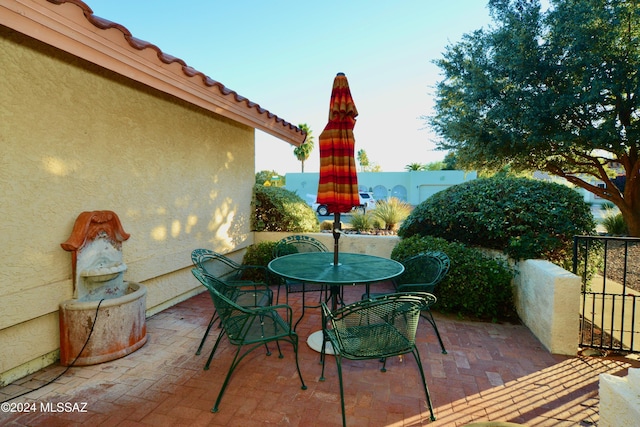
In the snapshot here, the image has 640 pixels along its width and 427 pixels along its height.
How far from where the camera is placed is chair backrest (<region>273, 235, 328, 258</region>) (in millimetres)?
4715

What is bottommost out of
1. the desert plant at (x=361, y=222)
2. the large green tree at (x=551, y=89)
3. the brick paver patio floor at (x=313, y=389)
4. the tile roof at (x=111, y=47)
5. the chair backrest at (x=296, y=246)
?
the brick paver patio floor at (x=313, y=389)

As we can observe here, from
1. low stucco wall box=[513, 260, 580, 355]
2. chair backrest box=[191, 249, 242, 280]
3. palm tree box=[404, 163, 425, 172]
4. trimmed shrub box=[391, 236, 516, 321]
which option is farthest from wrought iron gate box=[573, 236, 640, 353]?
palm tree box=[404, 163, 425, 172]

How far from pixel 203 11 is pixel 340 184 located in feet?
18.6

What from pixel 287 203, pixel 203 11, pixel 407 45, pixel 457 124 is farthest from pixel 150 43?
pixel 457 124

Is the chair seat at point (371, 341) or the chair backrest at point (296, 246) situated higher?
the chair backrest at point (296, 246)

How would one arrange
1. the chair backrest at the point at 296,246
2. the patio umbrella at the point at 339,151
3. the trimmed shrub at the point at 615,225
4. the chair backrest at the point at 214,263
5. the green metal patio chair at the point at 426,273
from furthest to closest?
the trimmed shrub at the point at 615,225
the chair backrest at the point at 296,246
the chair backrest at the point at 214,263
the green metal patio chair at the point at 426,273
the patio umbrella at the point at 339,151

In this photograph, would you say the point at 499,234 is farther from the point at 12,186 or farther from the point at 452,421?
the point at 12,186

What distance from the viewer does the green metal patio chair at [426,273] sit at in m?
3.33

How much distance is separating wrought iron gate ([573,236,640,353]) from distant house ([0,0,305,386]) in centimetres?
447

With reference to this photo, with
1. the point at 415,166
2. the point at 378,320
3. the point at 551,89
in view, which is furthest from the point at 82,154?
the point at 415,166

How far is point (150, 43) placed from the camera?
121 inches

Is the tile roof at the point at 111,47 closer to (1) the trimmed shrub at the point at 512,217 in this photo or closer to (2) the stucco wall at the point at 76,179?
(2) the stucco wall at the point at 76,179

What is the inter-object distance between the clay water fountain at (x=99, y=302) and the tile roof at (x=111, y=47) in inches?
57.8

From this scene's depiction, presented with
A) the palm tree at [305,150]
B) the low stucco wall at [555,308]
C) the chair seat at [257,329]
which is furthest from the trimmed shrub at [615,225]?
the palm tree at [305,150]
